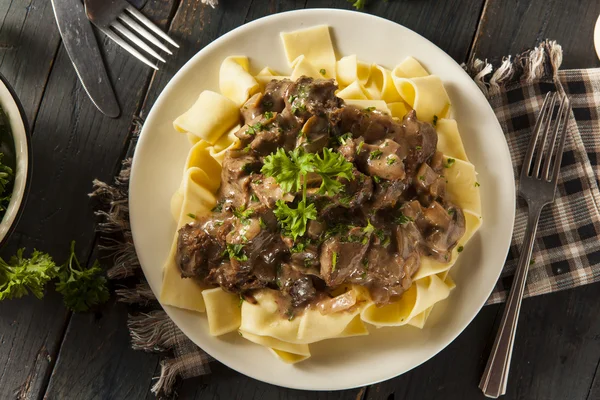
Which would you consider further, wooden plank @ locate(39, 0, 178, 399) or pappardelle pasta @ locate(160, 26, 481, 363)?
wooden plank @ locate(39, 0, 178, 399)

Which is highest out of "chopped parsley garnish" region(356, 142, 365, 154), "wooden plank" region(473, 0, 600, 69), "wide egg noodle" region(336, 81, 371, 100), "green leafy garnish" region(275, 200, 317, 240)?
"wooden plank" region(473, 0, 600, 69)

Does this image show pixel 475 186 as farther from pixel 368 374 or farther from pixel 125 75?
pixel 125 75

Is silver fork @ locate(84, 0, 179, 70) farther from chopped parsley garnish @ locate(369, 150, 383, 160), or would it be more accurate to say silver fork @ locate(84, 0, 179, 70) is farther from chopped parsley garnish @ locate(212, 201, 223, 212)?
chopped parsley garnish @ locate(369, 150, 383, 160)

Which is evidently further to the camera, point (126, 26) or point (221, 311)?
point (126, 26)

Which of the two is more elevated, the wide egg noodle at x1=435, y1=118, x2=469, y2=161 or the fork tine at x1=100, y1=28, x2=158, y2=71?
the wide egg noodle at x1=435, y1=118, x2=469, y2=161

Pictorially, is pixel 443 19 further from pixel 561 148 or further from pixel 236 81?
pixel 236 81

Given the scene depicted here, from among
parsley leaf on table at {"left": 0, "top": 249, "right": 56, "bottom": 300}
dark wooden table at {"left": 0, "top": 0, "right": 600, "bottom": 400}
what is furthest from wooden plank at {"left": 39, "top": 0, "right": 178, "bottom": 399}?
parsley leaf on table at {"left": 0, "top": 249, "right": 56, "bottom": 300}

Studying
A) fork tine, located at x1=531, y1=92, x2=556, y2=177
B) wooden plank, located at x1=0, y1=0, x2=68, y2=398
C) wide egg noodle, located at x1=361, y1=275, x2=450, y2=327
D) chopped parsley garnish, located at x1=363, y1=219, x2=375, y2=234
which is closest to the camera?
chopped parsley garnish, located at x1=363, y1=219, x2=375, y2=234

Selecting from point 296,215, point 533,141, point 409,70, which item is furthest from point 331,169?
point 533,141
